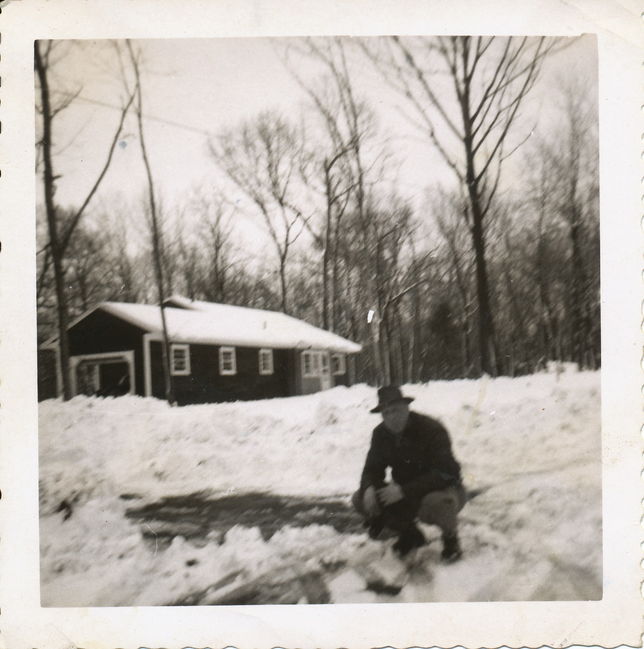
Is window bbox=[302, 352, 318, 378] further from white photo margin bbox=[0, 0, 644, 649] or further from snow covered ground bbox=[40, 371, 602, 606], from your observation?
white photo margin bbox=[0, 0, 644, 649]

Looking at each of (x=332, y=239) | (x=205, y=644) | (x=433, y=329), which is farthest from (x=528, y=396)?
(x=205, y=644)

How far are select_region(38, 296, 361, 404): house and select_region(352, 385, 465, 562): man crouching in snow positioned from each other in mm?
263

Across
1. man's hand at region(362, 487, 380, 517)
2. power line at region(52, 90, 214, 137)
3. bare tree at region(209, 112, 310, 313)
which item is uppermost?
power line at region(52, 90, 214, 137)

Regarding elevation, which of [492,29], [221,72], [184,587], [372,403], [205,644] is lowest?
[205,644]

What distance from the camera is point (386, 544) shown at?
1763 mm

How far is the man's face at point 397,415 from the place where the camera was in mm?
1793

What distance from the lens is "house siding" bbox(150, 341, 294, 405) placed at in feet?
5.78

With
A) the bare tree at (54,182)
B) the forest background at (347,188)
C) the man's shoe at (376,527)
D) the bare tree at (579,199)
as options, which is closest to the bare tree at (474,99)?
the forest background at (347,188)

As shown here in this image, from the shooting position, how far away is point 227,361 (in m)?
1.78

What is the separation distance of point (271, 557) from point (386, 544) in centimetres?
43

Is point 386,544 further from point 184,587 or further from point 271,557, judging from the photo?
point 184,587

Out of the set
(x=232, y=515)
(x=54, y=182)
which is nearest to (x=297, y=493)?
(x=232, y=515)

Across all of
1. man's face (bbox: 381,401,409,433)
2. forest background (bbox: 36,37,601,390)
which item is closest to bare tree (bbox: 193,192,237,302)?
forest background (bbox: 36,37,601,390)

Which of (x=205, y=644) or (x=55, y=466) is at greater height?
(x=55, y=466)
